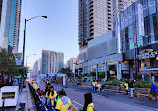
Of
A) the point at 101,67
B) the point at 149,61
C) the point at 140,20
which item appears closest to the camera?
the point at 140,20

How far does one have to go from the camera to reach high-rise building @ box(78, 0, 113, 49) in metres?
95.4

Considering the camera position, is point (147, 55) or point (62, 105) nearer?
point (62, 105)

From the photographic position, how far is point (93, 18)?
9438cm

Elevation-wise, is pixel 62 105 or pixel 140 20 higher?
pixel 140 20

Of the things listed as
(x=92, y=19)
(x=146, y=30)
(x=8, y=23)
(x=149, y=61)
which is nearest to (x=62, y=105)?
(x=149, y=61)

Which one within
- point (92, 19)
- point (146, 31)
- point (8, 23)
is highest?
point (92, 19)

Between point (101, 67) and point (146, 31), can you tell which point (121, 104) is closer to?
point (146, 31)

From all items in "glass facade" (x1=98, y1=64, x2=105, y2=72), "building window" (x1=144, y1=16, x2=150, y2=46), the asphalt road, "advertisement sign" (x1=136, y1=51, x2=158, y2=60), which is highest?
"building window" (x1=144, y1=16, x2=150, y2=46)

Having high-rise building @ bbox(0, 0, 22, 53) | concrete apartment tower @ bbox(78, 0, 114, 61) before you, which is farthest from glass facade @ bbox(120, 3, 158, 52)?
high-rise building @ bbox(0, 0, 22, 53)

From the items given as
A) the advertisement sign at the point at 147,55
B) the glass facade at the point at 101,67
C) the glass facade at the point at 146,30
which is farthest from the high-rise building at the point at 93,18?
the advertisement sign at the point at 147,55

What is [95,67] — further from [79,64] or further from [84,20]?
[84,20]

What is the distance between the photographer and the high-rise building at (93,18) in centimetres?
9538

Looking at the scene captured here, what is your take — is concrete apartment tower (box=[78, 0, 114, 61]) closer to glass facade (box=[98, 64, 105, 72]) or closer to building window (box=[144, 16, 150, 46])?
glass facade (box=[98, 64, 105, 72])

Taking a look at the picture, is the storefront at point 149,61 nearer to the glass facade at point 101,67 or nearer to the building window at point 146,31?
the building window at point 146,31
